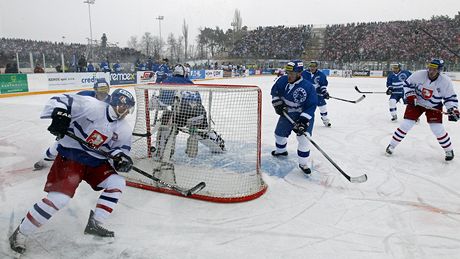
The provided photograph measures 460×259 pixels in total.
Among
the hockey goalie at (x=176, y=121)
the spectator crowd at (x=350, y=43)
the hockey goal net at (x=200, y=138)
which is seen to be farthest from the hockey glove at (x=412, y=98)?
the spectator crowd at (x=350, y=43)

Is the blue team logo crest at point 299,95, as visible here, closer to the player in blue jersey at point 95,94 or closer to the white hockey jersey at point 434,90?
the white hockey jersey at point 434,90

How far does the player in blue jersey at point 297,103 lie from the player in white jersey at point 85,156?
1.77 metres

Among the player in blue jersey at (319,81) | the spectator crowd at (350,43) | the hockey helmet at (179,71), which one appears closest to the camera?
the hockey helmet at (179,71)

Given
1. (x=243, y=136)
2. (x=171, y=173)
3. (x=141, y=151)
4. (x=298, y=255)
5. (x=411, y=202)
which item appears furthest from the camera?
(x=141, y=151)

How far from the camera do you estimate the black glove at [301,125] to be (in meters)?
3.27

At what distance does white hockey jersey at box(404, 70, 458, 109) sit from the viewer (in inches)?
156

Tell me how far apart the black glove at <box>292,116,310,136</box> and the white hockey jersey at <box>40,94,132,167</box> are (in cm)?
172

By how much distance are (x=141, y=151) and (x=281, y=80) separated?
1669 millimetres

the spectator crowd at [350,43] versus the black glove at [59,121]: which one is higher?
the spectator crowd at [350,43]

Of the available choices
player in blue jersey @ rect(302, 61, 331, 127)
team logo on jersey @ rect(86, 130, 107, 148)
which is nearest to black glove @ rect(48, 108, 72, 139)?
team logo on jersey @ rect(86, 130, 107, 148)

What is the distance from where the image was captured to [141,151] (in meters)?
3.68

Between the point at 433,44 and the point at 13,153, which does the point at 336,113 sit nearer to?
the point at 13,153

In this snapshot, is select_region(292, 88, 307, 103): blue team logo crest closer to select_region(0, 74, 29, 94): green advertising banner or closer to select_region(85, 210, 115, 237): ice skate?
select_region(85, 210, 115, 237): ice skate

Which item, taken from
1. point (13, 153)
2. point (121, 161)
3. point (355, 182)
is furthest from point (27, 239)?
point (355, 182)
